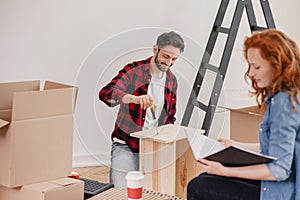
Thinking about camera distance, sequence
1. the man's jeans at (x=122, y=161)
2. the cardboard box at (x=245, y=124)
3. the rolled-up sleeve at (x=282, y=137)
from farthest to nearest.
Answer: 1. the cardboard box at (x=245, y=124)
2. the man's jeans at (x=122, y=161)
3. the rolled-up sleeve at (x=282, y=137)

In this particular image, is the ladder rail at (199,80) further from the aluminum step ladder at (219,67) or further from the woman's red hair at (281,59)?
the woman's red hair at (281,59)

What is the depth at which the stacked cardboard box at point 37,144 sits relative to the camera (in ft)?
5.81

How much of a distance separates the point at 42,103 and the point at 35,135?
0.10 meters

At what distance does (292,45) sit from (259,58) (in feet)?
0.34

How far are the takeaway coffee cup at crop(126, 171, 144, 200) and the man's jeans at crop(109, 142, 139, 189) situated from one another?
66cm

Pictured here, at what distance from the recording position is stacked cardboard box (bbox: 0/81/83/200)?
1.77 meters

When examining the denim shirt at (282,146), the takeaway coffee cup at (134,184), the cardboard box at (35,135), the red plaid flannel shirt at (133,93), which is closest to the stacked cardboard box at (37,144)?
the cardboard box at (35,135)

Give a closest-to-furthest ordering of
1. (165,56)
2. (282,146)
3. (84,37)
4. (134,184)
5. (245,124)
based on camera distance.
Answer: (282,146), (134,184), (165,56), (245,124), (84,37)

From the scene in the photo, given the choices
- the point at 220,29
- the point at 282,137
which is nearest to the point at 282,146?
the point at 282,137

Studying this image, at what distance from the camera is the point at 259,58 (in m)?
1.61

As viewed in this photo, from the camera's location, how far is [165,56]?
2.28 metres

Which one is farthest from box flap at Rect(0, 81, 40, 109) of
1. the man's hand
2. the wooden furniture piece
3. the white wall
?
the white wall

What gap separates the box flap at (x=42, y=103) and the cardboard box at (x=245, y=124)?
39.8 inches

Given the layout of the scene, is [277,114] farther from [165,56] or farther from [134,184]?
[165,56]
